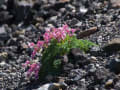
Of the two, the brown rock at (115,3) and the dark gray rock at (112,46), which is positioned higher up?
the brown rock at (115,3)

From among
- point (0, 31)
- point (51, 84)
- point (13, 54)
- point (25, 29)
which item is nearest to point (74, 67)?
point (51, 84)

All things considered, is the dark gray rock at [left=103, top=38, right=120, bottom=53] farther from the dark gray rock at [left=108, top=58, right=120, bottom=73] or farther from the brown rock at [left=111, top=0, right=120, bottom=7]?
the brown rock at [left=111, top=0, right=120, bottom=7]

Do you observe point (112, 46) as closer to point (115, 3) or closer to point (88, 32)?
point (88, 32)

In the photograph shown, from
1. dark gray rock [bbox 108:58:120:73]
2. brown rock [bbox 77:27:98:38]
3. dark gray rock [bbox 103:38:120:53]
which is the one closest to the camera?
dark gray rock [bbox 108:58:120:73]

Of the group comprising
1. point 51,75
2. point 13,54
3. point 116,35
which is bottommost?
point 13,54

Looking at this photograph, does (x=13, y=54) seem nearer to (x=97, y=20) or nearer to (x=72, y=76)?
(x=97, y=20)

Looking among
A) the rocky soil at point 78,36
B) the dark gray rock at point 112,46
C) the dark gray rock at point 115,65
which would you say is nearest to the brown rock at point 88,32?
the rocky soil at point 78,36

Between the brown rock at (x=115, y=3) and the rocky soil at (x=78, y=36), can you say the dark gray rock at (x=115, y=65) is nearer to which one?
the rocky soil at (x=78, y=36)

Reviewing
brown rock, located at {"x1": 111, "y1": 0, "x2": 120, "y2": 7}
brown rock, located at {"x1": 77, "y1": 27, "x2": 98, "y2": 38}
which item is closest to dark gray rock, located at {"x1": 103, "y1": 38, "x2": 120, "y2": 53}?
brown rock, located at {"x1": 77, "y1": 27, "x2": 98, "y2": 38}
